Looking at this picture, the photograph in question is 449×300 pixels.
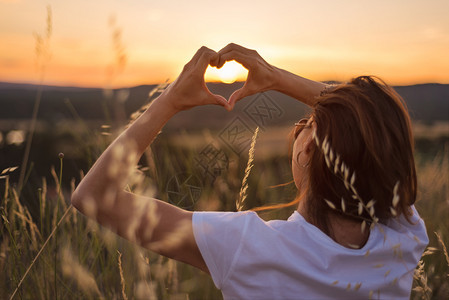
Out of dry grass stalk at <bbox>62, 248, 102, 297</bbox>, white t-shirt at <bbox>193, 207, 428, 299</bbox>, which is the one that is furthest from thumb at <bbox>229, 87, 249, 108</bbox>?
dry grass stalk at <bbox>62, 248, 102, 297</bbox>

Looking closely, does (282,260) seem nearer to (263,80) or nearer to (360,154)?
(360,154)

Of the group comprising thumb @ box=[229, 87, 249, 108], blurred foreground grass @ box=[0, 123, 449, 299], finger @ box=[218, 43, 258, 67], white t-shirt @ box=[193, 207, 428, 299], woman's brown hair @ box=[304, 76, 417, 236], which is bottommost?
blurred foreground grass @ box=[0, 123, 449, 299]

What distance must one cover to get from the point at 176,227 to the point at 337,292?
0.49 m

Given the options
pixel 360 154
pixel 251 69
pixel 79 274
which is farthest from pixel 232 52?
pixel 79 274

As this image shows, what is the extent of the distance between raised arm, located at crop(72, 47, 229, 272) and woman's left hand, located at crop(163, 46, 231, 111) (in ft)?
0.03

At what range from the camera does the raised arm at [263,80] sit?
5.20ft

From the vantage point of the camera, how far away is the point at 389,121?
4.32 feet

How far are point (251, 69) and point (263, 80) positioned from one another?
8 centimetres

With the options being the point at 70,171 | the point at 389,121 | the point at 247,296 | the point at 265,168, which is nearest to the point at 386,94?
the point at 389,121

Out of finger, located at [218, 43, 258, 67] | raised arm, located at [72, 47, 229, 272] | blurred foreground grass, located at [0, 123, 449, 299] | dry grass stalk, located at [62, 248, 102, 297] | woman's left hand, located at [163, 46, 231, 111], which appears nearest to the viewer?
dry grass stalk, located at [62, 248, 102, 297]

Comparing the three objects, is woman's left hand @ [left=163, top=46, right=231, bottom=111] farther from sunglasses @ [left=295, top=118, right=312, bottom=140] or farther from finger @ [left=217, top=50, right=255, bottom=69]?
sunglasses @ [left=295, top=118, right=312, bottom=140]

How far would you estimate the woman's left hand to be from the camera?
4.65 feet

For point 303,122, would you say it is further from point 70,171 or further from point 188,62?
point 70,171

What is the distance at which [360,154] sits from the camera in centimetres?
128
